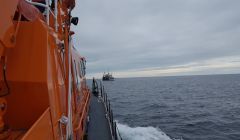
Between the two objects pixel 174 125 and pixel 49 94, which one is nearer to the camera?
pixel 49 94

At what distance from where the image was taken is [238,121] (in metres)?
19.4

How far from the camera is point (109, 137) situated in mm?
6465

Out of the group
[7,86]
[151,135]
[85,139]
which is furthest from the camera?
[151,135]

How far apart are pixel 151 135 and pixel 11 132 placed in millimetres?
12717

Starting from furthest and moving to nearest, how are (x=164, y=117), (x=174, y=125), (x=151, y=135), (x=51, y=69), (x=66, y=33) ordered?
1. (x=164, y=117)
2. (x=174, y=125)
3. (x=151, y=135)
4. (x=66, y=33)
5. (x=51, y=69)

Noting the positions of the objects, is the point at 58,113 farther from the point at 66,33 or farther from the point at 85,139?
the point at 85,139

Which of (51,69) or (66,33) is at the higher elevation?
(66,33)

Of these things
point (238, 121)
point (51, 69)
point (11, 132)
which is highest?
point (51, 69)

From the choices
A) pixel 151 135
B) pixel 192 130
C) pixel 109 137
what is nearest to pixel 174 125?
pixel 192 130

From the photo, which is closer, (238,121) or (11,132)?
(11,132)

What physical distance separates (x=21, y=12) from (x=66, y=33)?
4.79ft

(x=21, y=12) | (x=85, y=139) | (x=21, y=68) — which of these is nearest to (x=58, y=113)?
(x=21, y=68)

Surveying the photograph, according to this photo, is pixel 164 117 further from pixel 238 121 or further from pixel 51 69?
pixel 51 69

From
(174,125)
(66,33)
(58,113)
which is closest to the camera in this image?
(58,113)
